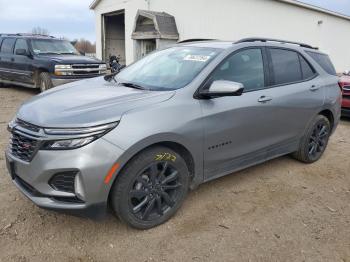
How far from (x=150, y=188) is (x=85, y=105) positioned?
95cm

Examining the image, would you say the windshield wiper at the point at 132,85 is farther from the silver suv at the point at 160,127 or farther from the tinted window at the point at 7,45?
the tinted window at the point at 7,45

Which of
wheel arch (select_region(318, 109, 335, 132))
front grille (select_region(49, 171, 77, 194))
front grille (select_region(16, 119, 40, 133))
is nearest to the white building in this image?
wheel arch (select_region(318, 109, 335, 132))

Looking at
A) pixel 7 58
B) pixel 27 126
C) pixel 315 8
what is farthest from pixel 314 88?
pixel 315 8

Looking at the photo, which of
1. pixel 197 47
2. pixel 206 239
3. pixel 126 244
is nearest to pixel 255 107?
pixel 197 47

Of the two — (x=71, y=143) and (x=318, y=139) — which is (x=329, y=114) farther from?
(x=71, y=143)

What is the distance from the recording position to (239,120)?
360 centimetres

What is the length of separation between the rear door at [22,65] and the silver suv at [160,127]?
7.16 metres

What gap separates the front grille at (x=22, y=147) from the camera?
9.01ft

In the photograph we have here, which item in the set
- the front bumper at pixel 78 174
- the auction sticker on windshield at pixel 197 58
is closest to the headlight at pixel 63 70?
the auction sticker on windshield at pixel 197 58

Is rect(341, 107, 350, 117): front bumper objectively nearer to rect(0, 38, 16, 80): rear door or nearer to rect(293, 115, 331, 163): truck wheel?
rect(293, 115, 331, 163): truck wheel

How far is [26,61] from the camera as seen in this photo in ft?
34.1

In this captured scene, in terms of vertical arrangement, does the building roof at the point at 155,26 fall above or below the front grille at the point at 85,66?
above

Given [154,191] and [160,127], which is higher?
[160,127]

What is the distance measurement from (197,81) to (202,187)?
1436 mm
